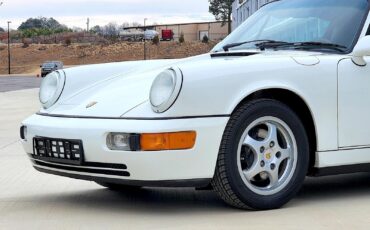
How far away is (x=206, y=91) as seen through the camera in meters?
4.25

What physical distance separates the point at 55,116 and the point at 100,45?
313 ft

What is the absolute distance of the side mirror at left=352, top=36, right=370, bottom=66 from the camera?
4.70 m

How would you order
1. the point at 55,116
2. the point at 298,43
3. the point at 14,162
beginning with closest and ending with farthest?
1. the point at 55,116
2. the point at 298,43
3. the point at 14,162

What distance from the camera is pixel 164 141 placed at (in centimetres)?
414

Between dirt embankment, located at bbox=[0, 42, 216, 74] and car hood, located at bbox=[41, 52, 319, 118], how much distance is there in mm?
79348

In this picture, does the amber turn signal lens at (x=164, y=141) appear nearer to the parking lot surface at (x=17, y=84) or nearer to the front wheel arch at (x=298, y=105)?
the front wheel arch at (x=298, y=105)

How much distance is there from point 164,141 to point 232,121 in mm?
461

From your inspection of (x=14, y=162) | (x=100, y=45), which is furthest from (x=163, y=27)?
(x=14, y=162)

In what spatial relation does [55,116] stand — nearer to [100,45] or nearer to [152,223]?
[152,223]

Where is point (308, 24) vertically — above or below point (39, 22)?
below

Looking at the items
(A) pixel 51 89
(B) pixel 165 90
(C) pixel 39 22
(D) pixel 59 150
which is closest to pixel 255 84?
(B) pixel 165 90

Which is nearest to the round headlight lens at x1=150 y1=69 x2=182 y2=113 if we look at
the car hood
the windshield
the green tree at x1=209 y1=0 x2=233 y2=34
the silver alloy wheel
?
the car hood

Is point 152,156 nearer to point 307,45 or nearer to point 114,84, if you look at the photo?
point 114,84

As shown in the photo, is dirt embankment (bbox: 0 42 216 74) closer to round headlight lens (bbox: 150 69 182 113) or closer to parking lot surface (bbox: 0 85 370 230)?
parking lot surface (bbox: 0 85 370 230)
